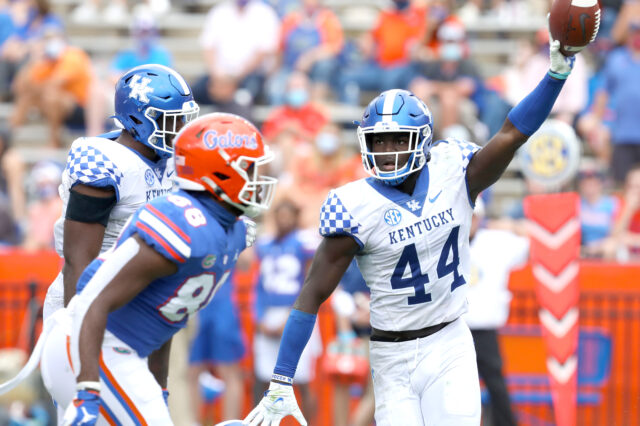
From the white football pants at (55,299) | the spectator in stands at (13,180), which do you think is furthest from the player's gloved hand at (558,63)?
the spectator in stands at (13,180)

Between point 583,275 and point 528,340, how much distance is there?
2.25 ft

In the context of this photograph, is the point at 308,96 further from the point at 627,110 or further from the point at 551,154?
the point at 551,154

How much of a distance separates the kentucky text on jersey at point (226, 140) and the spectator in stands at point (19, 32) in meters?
8.61

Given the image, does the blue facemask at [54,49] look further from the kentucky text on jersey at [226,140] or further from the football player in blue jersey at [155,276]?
the kentucky text on jersey at [226,140]

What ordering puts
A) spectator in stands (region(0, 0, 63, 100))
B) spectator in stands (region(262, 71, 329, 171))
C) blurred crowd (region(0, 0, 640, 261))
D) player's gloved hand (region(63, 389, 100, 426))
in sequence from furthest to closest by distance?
spectator in stands (region(0, 0, 63, 100))
spectator in stands (region(262, 71, 329, 171))
blurred crowd (region(0, 0, 640, 261))
player's gloved hand (region(63, 389, 100, 426))

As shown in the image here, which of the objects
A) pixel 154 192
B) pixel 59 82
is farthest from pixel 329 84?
pixel 154 192

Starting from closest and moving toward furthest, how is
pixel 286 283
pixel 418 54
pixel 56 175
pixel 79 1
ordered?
pixel 286 283, pixel 56 175, pixel 418 54, pixel 79 1

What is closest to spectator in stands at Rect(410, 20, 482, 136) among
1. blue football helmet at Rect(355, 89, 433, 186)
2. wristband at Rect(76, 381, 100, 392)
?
blue football helmet at Rect(355, 89, 433, 186)

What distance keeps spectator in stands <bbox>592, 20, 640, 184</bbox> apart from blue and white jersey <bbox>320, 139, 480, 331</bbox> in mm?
5789

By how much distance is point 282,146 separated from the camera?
1046 centimetres

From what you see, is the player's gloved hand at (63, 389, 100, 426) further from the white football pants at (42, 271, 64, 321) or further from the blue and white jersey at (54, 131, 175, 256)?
the white football pants at (42, 271, 64, 321)

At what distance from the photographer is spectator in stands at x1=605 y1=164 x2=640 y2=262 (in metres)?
9.41

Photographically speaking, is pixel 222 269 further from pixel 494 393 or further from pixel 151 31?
pixel 151 31

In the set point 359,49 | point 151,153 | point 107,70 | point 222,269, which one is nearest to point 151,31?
point 107,70
